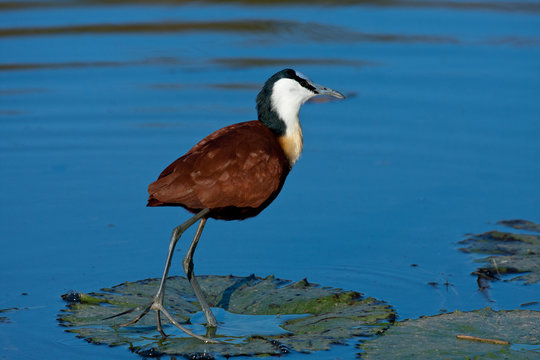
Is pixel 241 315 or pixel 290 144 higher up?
pixel 290 144

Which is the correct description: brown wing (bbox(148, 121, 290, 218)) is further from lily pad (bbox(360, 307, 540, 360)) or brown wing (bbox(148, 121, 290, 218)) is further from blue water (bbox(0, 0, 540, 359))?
lily pad (bbox(360, 307, 540, 360))

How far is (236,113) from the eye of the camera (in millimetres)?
9227

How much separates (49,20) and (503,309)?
971cm

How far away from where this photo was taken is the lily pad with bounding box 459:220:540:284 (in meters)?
5.77

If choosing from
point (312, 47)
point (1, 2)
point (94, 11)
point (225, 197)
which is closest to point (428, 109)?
point (312, 47)

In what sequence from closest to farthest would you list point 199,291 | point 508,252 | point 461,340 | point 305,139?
point 461,340
point 199,291
point 508,252
point 305,139

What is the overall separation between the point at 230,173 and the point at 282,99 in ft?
2.15

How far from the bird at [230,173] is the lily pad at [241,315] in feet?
0.36

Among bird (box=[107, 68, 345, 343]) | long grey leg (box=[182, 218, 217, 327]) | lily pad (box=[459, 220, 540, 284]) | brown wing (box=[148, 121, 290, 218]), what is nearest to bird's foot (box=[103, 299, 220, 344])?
bird (box=[107, 68, 345, 343])

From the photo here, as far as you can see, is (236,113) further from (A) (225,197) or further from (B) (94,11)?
(B) (94,11)

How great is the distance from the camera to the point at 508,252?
6113 millimetres

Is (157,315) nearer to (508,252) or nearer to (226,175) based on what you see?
(226,175)

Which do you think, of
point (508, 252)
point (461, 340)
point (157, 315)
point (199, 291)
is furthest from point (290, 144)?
point (508, 252)

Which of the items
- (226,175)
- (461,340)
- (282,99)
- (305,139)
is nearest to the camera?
(461,340)
